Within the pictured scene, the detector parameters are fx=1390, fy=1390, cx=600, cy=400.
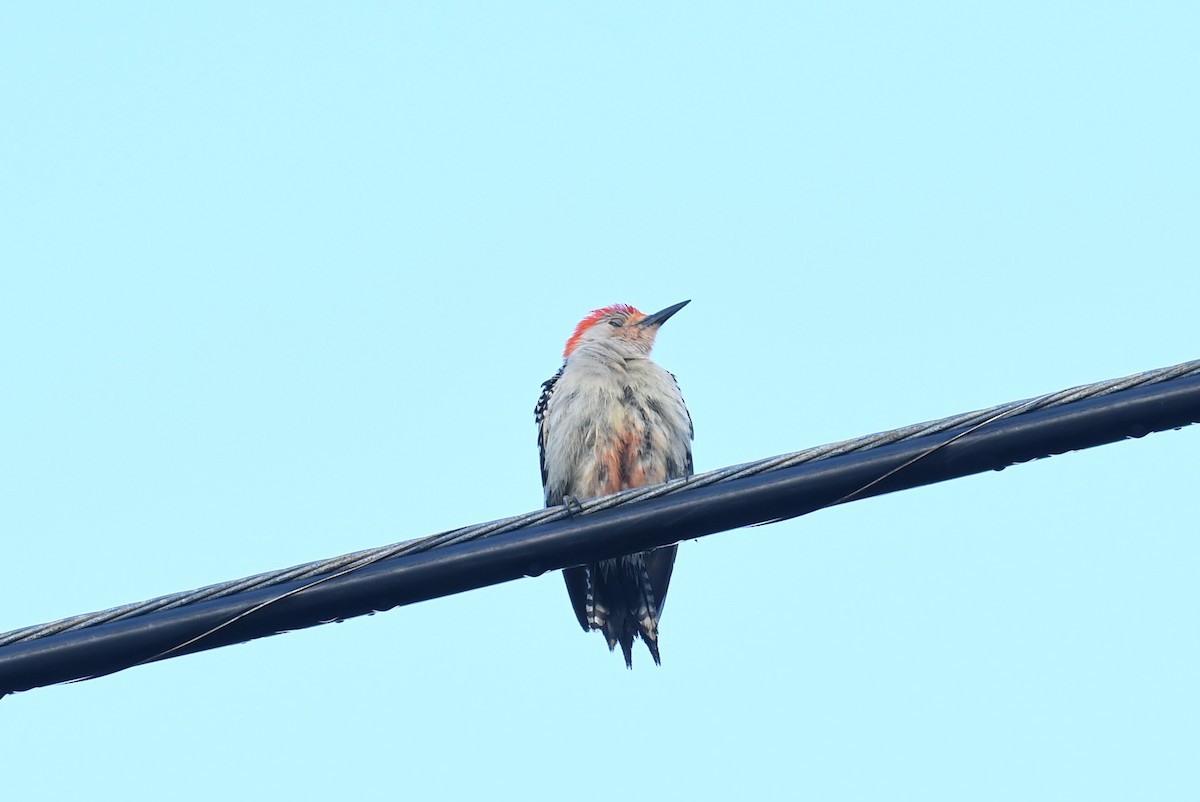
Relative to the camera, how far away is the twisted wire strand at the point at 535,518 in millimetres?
3805

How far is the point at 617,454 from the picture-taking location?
781 cm

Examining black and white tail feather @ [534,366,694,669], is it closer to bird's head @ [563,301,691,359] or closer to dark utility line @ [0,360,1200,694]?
bird's head @ [563,301,691,359]

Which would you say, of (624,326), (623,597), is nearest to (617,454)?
(623,597)

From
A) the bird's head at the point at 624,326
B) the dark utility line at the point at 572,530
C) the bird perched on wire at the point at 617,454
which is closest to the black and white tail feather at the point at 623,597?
the bird perched on wire at the point at 617,454

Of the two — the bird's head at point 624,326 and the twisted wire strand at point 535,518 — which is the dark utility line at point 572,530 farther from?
the bird's head at point 624,326

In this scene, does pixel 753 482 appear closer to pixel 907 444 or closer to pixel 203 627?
pixel 907 444

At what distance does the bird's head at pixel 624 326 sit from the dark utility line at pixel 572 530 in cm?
546

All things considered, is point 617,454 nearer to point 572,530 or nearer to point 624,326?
point 624,326

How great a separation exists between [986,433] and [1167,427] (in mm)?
475

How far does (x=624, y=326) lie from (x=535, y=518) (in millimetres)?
5819

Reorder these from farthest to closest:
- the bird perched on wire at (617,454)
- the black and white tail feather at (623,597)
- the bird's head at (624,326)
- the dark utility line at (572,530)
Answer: the bird's head at (624,326) → the black and white tail feather at (623,597) → the bird perched on wire at (617,454) → the dark utility line at (572,530)

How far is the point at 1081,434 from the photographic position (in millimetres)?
3850

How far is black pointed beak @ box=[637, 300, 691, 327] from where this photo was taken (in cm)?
1005

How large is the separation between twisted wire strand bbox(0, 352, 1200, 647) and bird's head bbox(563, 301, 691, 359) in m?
5.48
